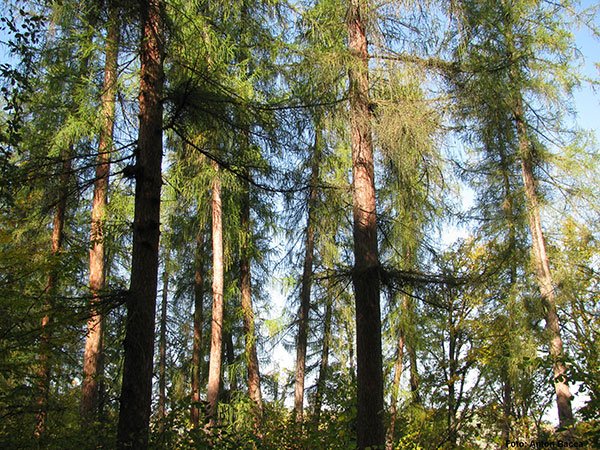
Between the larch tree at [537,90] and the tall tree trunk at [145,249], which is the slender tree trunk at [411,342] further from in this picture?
the tall tree trunk at [145,249]

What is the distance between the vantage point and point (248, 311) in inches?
483

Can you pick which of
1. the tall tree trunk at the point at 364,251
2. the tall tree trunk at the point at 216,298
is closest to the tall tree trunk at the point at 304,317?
the tall tree trunk at the point at 216,298

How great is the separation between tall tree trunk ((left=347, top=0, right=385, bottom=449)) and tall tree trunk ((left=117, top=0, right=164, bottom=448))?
2.61m

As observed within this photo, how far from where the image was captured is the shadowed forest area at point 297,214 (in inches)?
221

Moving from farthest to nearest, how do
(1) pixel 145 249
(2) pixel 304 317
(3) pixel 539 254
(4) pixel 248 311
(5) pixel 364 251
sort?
1. (2) pixel 304 317
2. (4) pixel 248 311
3. (3) pixel 539 254
4. (5) pixel 364 251
5. (1) pixel 145 249

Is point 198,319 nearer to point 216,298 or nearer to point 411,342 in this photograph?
point 216,298

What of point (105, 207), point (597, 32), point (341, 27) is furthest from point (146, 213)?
point (597, 32)

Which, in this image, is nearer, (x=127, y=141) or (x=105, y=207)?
(x=127, y=141)

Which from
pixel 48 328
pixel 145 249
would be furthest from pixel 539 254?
pixel 48 328

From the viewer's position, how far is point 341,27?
749 cm

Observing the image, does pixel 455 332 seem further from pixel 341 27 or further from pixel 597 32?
pixel 341 27

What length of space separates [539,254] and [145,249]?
31.7 feet

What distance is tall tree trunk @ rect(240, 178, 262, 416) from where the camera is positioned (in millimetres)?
12125

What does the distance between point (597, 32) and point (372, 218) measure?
7.89 m
